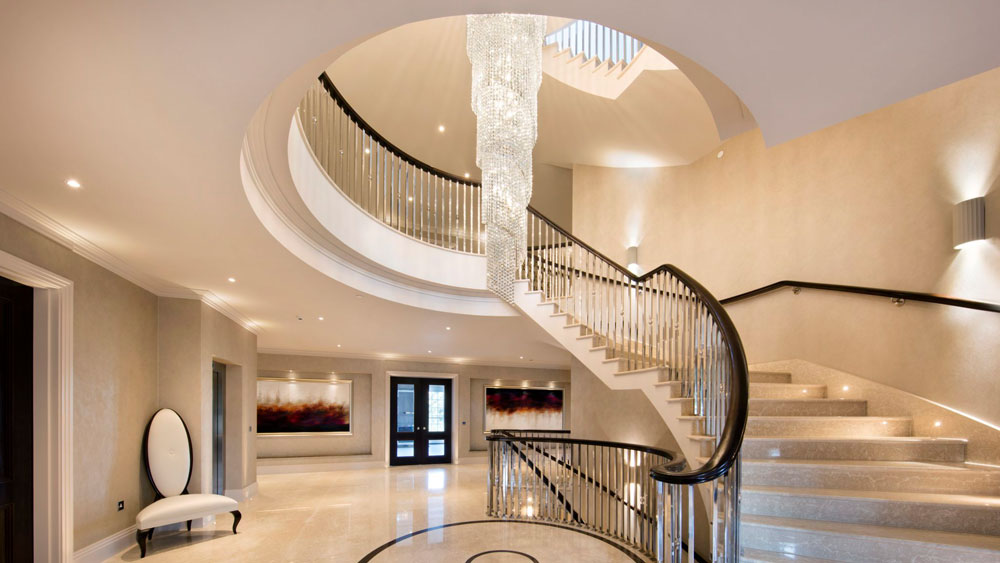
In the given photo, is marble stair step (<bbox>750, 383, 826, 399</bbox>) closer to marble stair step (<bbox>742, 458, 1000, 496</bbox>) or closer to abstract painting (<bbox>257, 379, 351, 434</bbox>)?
marble stair step (<bbox>742, 458, 1000, 496</bbox>)

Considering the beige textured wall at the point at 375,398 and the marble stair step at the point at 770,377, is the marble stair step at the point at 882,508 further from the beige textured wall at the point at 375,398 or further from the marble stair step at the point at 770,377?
the beige textured wall at the point at 375,398

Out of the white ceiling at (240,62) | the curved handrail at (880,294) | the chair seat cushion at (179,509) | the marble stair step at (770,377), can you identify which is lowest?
the chair seat cushion at (179,509)

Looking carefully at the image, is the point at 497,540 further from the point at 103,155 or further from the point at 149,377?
the point at 103,155

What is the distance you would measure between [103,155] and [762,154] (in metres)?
6.47

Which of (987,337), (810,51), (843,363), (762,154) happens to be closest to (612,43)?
(762,154)

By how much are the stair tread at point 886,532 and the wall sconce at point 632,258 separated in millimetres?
5274

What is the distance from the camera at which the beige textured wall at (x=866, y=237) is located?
4.07m

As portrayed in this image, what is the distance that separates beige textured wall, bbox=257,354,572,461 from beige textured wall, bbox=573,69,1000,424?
23.3ft

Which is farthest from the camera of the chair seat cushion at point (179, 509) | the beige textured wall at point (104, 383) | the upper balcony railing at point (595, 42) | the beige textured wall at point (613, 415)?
the upper balcony railing at point (595, 42)

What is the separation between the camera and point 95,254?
15.4 feet

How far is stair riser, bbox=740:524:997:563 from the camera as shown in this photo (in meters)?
2.55

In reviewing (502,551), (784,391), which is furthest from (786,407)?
(502,551)

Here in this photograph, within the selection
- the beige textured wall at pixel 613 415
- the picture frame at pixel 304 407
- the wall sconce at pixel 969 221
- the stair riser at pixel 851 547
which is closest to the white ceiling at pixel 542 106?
the wall sconce at pixel 969 221

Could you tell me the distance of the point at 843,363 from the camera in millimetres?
5062
